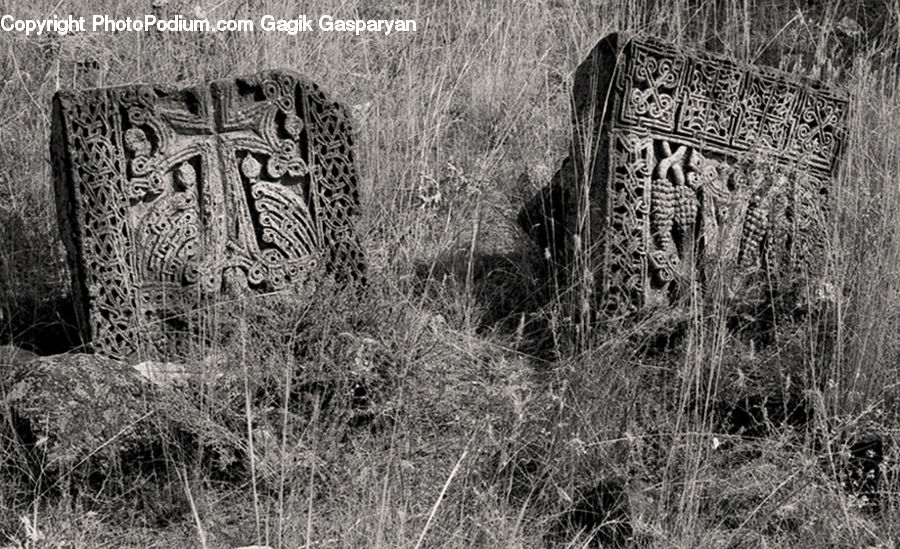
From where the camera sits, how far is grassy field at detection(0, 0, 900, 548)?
389 centimetres

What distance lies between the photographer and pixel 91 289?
177 inches

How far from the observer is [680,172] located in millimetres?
4941

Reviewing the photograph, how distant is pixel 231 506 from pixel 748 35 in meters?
4.11

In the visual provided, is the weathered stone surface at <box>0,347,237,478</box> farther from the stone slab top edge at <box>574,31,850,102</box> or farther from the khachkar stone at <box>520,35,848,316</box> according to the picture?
the stone slab top edge at <box>574,31,850,102</box>

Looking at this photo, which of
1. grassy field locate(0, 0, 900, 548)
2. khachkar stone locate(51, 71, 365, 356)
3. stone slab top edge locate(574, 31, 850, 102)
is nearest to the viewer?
grassy field locate(0, 0, 900, 548)

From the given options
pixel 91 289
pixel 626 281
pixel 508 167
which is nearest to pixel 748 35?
pixel 508 167

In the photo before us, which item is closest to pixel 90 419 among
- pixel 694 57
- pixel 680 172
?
pixel 680 172

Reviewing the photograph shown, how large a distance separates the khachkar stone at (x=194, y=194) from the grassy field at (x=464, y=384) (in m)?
0.20

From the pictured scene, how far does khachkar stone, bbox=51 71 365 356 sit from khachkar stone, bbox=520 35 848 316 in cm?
79

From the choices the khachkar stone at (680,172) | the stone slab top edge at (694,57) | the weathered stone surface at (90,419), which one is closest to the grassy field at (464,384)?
the weathered stone surface at (90,419)

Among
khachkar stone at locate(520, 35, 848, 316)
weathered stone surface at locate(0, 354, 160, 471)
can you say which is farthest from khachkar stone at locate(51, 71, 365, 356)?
khachkar stone at locate(520, 35, 848, 316)

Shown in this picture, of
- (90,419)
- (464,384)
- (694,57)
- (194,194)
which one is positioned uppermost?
(694,57)

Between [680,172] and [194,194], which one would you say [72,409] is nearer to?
[194,194]

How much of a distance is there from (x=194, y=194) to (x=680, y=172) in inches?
63.4
